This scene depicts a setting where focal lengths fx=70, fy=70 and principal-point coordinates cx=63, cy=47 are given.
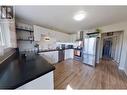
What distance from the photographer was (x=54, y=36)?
446cm

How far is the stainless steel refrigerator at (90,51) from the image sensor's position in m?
3.61

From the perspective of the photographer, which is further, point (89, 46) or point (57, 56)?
point (57, 56)

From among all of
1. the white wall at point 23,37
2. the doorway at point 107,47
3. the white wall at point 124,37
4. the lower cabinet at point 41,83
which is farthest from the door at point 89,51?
the doorway at point 107,47

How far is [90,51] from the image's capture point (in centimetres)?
383

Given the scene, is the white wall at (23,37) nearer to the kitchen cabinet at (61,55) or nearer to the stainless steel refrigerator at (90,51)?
the kitchen cabinet at (61,55)

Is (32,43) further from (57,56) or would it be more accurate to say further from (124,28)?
(124,28)

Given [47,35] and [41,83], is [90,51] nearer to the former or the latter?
[47,35]

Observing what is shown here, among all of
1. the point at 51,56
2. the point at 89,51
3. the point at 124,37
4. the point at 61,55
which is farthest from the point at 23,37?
the point at 124,37

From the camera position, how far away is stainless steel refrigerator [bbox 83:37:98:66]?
3.61 metres

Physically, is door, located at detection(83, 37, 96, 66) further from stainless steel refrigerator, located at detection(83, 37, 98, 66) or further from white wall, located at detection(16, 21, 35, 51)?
white wall, located at detection(16, 21, 35, 51)

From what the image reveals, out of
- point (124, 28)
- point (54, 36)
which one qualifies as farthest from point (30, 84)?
point (124, 28)

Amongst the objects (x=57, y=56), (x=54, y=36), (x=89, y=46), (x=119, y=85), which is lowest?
(x=119, y=85)

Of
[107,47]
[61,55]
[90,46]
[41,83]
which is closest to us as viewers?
[41,83]

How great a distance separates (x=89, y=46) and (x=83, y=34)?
1248mm
